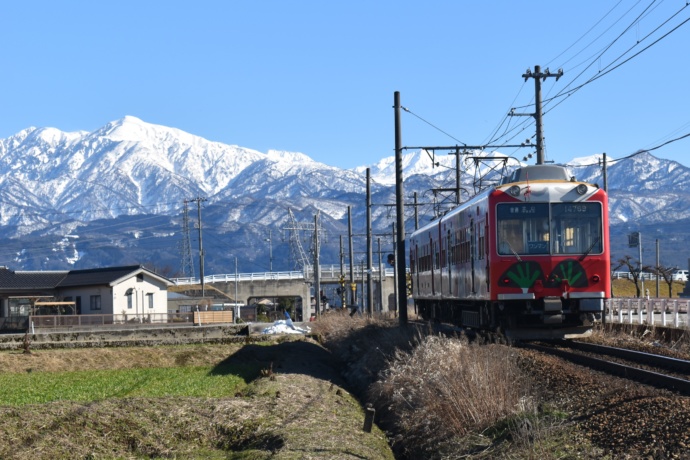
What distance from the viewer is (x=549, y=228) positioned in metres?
21.6

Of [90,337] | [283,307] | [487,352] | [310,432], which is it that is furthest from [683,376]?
[283,307]

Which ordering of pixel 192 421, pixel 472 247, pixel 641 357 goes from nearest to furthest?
pixel 192 421 → pixel 641 357 → pixel 472 247

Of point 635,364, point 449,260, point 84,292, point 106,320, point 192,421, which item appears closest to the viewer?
point 192,421

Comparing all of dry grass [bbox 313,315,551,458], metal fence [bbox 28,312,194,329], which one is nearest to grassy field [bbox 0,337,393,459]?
dry grass [bbox 313,315,551,458]

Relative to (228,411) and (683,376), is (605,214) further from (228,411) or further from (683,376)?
(228,411)

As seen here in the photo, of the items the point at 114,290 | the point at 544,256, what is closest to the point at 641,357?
the point at 544,256

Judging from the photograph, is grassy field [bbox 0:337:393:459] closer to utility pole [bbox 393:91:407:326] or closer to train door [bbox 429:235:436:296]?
utility pole [bbox 393:91:407:326]

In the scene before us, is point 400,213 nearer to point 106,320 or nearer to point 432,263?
point 432,263

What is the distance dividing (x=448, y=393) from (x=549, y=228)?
9.23 meters

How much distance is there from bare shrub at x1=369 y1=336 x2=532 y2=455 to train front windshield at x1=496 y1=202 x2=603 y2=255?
4.27 metres

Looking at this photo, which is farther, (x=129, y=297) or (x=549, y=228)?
(x=129, y=297)

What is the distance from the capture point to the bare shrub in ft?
41.0

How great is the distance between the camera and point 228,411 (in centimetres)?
1595

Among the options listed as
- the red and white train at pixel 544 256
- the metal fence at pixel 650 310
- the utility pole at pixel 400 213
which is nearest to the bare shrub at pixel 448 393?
the red and white train at pixel 544 256
